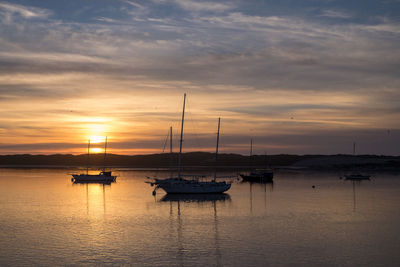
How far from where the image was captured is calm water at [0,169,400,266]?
2219 cm

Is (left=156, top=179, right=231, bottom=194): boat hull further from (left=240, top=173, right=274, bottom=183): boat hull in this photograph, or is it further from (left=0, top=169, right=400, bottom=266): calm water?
(left=240, top=173, right=274, bottom=183): boat hull

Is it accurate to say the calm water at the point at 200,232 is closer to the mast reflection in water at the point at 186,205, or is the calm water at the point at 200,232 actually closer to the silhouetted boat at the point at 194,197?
the mast reflection in water at the point at 186,205

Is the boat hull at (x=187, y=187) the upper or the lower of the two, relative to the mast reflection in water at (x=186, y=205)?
upper

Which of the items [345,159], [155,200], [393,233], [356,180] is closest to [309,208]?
[393,233]

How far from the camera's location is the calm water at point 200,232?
22.2m

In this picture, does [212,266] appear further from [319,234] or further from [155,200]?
[155,200]

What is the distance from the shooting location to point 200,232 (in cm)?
2933

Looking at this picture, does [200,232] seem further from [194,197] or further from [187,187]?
[187,187]

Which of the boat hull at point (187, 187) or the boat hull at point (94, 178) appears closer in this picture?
the boat hull at point (187, 187)

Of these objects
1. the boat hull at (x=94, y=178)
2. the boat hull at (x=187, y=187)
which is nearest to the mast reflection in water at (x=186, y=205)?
the boat hull at (x=187, y=187)

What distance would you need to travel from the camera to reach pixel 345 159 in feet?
643

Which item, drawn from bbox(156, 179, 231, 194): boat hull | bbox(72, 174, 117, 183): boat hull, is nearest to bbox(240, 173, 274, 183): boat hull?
bbox(72, 174, 117, 183): boat hull

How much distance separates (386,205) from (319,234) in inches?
776

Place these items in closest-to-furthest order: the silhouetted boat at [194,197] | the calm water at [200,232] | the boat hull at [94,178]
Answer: the calm water at [200,232], the silhouetted boat at [194,197], the boat hull at [94,178]
